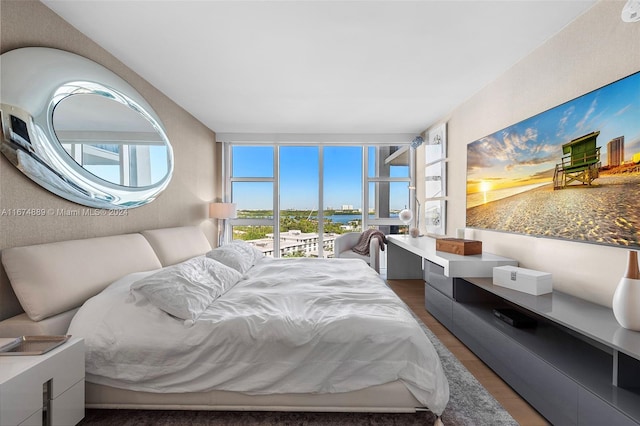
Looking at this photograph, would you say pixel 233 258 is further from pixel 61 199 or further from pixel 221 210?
pixel 221 210

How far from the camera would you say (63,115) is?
1970 mm

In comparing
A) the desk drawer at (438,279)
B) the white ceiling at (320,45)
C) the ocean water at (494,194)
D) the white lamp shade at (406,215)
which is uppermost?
the white ceiling at (320,45)

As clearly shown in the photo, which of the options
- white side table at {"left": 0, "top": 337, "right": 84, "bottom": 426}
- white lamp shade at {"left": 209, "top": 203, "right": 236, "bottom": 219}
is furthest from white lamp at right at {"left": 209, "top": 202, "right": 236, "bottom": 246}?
white side table at {"left": 0, "top": 337, "right": 84, "bottom": 426}

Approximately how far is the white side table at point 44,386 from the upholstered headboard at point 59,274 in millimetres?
189

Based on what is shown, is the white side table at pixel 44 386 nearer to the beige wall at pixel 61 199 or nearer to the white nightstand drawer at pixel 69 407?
the white nightstand drawer at pixel 69 407

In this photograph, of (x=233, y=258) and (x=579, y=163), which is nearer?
(x=579, y=163)

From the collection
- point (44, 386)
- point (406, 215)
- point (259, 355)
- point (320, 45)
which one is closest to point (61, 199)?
point (44, 386)

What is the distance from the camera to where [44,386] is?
1328 mm

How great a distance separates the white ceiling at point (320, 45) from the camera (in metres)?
1.94

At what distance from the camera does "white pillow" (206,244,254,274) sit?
2.72m

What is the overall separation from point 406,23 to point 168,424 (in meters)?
2.90

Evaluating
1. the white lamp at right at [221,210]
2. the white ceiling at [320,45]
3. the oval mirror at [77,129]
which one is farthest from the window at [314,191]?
the oval mirror at [77,129]

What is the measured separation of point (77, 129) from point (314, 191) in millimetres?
3664

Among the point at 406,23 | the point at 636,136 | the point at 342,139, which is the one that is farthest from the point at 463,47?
the point at 342,139
